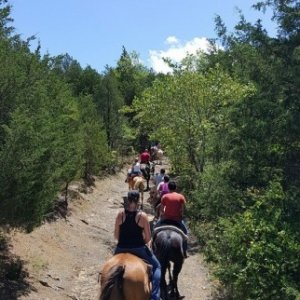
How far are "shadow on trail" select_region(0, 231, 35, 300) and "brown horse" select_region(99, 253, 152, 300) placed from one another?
4018mm

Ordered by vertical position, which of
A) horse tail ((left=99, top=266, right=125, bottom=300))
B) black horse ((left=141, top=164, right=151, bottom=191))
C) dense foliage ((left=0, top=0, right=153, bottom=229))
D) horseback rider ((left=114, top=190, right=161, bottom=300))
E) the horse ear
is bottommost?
horse tail ((left=99, top=266, right=125, bottom=300))

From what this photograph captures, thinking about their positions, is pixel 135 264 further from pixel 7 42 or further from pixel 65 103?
pixel 65 103

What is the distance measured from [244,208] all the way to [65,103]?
971cm

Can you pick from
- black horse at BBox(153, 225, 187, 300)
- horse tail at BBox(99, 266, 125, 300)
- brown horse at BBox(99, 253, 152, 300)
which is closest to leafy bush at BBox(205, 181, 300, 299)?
black horse at BBox(153, 225, 187, 300)

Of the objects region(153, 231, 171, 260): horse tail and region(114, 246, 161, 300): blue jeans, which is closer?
region(114, 246, 161, 300): blue jeans

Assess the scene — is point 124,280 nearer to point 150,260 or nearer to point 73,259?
point 150,260

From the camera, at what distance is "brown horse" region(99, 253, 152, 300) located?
610cm

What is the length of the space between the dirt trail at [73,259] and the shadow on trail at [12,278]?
0.26 ft

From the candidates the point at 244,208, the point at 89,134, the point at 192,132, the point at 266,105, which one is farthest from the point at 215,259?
the point at 89,134

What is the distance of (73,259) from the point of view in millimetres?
13359

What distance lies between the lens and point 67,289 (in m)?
10.9

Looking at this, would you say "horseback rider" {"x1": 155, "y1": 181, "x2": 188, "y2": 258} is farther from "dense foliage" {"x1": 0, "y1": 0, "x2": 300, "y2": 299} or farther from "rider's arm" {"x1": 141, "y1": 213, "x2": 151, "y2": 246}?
"rider's arm" {"x1": 141, "y1": 213, "x2": 151, "y2": 246}

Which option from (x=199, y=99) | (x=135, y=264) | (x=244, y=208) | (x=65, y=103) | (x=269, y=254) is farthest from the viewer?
(x=199, y=99)

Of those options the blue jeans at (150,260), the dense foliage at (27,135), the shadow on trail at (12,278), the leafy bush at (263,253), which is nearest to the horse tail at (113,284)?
the blue jeans at (150,260)
